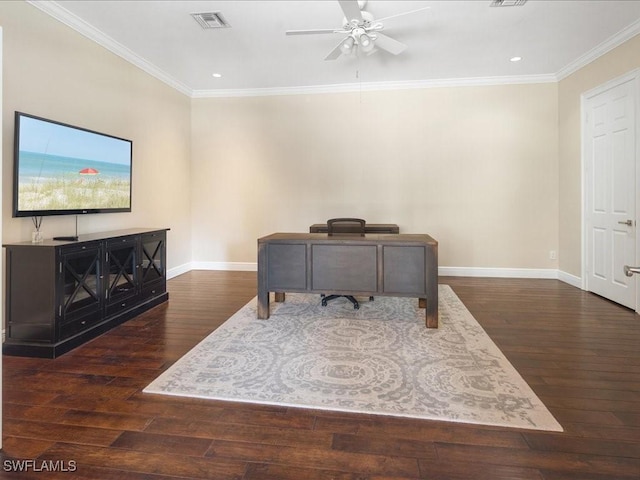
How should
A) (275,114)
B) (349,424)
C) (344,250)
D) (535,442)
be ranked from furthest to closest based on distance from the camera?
(275,114) → (344,250) → (349,424) → (535,442)

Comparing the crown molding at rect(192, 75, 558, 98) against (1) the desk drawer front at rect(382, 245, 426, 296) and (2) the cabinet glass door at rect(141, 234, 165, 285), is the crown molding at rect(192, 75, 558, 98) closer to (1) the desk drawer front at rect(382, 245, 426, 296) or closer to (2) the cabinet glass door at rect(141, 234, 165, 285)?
(2) the cabinet glass door at rect(141, 234, 165, 285)

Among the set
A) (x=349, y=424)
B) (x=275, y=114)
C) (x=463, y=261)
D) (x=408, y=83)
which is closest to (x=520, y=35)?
(x=408, y=83)

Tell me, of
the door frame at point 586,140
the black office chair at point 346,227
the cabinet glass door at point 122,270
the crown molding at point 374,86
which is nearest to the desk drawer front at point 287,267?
the black office chair at point 346,227

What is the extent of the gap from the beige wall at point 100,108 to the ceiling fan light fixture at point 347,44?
8.77 ft

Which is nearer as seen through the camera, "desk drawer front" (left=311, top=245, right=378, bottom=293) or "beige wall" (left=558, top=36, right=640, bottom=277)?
"desk drawer front" (left=311, top=245, right=378, bottom=293)

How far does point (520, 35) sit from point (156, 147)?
15.7 ft

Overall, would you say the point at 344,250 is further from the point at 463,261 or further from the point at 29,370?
the point at 463,261

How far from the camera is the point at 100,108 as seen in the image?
13.1ft

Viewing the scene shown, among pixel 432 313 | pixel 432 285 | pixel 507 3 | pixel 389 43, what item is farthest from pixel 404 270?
pixel 507 3

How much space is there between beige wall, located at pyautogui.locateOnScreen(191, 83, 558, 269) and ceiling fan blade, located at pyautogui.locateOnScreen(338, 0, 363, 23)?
264cm

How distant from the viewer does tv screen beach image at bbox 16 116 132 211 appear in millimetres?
2996

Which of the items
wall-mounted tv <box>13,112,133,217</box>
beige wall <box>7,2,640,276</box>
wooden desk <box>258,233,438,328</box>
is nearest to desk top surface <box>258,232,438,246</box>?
wooden desk <box>258,233,438,328</box>

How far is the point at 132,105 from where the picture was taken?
457cm

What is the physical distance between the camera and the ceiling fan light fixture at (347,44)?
11.9 ft
